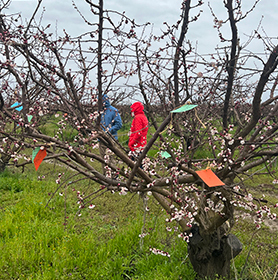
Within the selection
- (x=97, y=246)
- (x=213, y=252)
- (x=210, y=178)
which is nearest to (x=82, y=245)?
(x=97, y=246)

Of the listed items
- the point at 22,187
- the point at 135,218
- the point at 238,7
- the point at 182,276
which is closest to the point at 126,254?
the point at 182,276

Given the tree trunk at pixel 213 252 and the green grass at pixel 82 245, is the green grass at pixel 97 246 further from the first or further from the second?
the tree trunk at pixel 213 252

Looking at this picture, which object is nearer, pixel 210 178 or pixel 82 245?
pixel 210 178

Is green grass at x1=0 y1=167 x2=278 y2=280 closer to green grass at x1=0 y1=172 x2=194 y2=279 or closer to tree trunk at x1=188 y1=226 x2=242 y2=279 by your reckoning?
green grass at x1=0 y1=172 x2=194 y2=279

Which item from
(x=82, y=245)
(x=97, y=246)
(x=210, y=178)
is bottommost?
(x=97, y=246)

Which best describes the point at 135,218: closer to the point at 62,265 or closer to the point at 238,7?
the point at 62,265

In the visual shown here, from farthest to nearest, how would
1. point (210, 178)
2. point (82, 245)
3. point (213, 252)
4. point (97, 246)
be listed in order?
point (97, 246) < point (82, 245) < point (213, 252) < point (210, 178)

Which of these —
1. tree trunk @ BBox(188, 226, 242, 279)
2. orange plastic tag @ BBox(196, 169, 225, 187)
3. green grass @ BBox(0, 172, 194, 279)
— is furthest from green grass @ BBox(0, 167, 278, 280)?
orange plastic tag @ BBox(196, 169, 225, 187)

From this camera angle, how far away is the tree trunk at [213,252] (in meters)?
2.46

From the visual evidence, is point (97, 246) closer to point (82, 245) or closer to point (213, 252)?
point (82, 245)

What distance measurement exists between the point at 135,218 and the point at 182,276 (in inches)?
65.0

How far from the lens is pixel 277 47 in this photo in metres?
1.59

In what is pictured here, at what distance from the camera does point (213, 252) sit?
2.49 m

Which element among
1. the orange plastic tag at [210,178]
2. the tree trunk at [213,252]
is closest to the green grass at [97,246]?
the tree trunk at [213,252]
